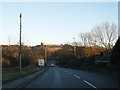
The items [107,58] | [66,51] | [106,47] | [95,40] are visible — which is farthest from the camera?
[66,51]

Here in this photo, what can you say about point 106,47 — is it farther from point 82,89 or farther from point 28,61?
point 82,89

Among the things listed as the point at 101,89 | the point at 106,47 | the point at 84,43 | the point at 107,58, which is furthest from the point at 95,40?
the point at 101,89

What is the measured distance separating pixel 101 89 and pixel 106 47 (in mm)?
42657

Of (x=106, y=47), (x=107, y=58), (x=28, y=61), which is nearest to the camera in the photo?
(x=107, y=58)

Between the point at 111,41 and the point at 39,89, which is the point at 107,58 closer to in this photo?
the point at 111,41

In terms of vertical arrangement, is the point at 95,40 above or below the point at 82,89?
above

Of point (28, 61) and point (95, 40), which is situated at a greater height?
point (95, 40)

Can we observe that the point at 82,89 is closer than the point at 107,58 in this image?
Yes

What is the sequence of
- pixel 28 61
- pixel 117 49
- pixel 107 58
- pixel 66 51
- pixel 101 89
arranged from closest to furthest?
pixel 101 89
pixel 117 49
pixel 107 58
pixel 28 61
pixel 66 51

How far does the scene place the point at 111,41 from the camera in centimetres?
5422

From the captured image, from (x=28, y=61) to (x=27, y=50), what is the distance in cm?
365

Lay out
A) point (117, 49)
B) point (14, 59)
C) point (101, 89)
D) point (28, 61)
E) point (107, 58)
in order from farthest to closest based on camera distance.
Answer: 1. point (28, 61)
2. point (14, 59)
3. point (107, 58)
4. point (117, 49)
5. point (101, 89)

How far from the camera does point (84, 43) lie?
7469cm

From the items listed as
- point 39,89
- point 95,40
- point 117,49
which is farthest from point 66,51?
point 39,89
